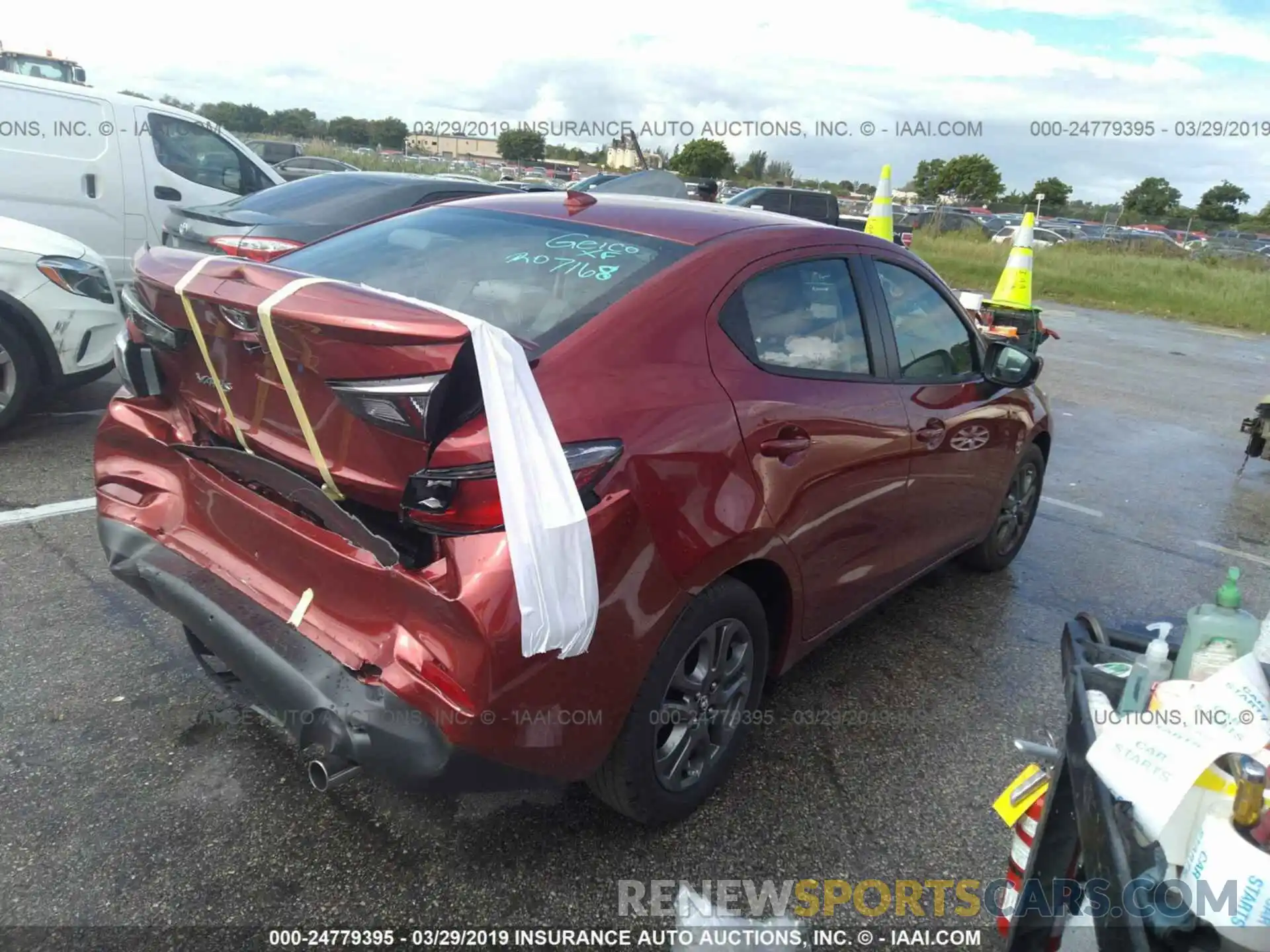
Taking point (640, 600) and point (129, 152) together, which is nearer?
point (640, 600)

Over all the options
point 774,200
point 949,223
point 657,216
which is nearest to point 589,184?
point 774,200

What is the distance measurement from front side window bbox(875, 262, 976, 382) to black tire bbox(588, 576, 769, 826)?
1.23 metres

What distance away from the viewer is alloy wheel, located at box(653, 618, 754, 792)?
2.51 metres

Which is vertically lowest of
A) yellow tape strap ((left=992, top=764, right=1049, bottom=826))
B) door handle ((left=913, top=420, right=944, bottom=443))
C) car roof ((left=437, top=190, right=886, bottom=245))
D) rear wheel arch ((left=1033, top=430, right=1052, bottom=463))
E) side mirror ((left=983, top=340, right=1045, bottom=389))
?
yellow tape strap ((left=992, top=764, right=1049, bottom=826))

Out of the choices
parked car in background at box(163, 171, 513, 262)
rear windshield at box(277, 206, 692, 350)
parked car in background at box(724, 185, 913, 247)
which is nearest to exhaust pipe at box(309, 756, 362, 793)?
rear windshield at box(277, 206, 692, 350)

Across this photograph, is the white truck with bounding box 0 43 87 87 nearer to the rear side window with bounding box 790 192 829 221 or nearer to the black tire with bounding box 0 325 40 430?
the black tire with bounding box 0 325 40 430

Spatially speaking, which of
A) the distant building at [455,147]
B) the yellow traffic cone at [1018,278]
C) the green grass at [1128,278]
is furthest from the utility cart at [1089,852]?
the distant building at [455,147]

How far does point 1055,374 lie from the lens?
10727mm

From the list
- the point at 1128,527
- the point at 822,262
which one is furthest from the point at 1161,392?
the point at 822,262

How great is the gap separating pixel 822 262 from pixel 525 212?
1.00 meters

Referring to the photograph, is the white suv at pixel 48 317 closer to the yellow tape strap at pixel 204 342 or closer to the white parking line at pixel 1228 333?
the yellow tape strap at pixel 204 342

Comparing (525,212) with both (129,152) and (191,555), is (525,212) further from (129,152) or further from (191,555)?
(129,152)

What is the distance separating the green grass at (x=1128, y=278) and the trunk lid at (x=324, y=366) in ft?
62.9

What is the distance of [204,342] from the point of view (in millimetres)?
2430
